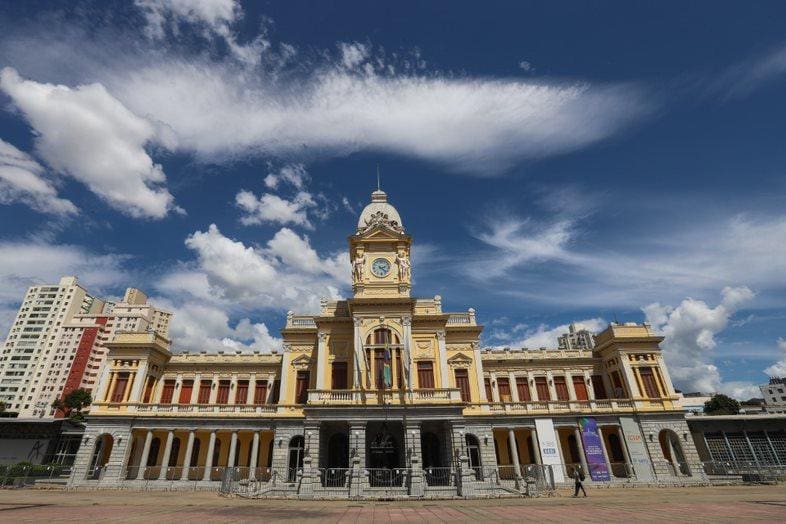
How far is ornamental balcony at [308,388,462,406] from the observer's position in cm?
2780

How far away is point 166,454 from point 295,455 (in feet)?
34.9

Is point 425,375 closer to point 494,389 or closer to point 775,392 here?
point 494,389

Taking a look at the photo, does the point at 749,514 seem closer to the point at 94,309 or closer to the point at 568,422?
the point at 568,422

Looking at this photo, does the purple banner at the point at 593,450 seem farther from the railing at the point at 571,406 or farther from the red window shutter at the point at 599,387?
the red window shutter at the point at 599,387

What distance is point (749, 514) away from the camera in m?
11.7

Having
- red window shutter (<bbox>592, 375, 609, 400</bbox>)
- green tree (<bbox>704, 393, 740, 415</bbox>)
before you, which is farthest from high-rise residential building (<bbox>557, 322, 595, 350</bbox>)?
red window shutter (<bbox>592, 375, 609, 400</bbox>)

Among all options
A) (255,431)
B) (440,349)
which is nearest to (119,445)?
(255,431)

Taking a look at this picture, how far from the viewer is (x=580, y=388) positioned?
A: 36906 millimetres

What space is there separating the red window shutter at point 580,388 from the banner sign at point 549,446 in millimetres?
6785

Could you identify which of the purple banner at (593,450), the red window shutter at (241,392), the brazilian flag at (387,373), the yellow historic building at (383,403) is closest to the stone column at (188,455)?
the yellow historic building at (383,403)

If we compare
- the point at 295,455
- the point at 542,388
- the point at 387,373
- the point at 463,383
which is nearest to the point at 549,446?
the point at 542,388

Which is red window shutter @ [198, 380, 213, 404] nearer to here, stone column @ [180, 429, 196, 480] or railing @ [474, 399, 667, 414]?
stone column @ [180, 429, 196, 480]

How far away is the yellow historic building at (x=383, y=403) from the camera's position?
92.6 ft

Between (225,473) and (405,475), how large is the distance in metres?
11.1
